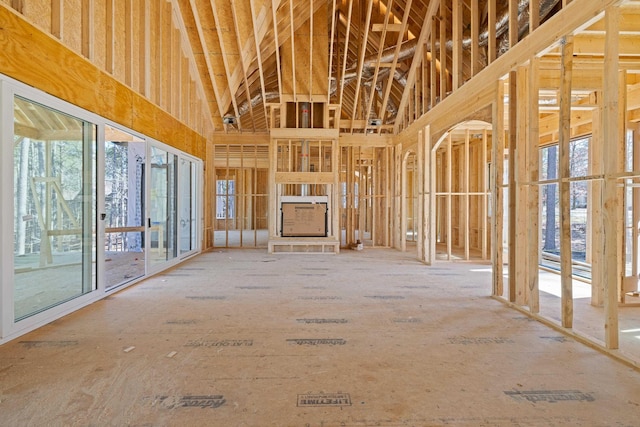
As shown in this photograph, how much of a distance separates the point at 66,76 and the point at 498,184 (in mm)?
5382

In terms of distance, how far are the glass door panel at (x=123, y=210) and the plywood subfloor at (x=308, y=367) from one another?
2251 mm

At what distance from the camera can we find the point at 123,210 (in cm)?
1309

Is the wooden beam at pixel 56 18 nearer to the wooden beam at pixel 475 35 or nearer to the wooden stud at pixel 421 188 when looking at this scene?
the wooden beam at pixel 475 35

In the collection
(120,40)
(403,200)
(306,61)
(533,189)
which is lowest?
(533,189)

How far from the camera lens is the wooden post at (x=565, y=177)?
140 inches

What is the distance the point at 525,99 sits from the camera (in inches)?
172

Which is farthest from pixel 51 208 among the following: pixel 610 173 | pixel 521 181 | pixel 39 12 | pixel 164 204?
pixel 610 173

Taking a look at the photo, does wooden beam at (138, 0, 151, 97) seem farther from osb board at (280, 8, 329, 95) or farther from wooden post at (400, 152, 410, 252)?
wooden post at (400, 152, 410, 252)

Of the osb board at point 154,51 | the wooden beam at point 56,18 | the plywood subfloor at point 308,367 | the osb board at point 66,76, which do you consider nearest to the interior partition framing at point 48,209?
the osb board at point 66,76

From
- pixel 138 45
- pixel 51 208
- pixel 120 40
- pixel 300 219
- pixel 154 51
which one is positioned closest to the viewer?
pixel 51 208

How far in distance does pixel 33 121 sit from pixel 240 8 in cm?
503

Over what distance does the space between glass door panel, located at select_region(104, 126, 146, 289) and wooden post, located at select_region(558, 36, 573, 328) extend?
225 inches

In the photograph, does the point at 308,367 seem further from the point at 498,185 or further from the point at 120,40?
the point at 120,40

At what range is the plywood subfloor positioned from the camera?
2193 mm
